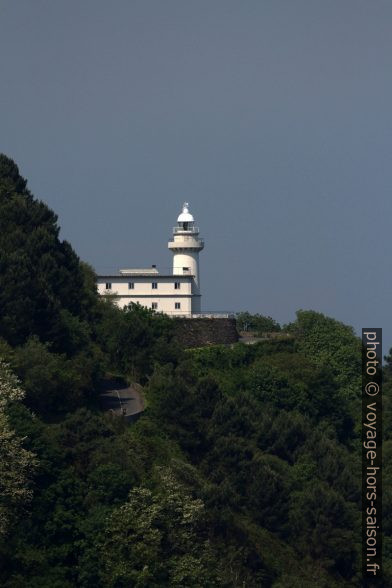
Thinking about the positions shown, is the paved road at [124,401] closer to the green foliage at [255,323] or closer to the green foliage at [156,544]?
the green foliage at [156,544]

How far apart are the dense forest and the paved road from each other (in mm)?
637

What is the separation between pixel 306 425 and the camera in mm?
93312

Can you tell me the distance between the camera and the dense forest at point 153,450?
209 ft

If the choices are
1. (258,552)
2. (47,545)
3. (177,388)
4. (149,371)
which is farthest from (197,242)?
(47,545)

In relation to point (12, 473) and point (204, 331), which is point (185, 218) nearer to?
point (204, 331)

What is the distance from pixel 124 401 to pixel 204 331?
2671 centimetres

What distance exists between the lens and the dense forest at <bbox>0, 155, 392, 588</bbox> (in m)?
63.7

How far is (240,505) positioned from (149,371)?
54.8ft

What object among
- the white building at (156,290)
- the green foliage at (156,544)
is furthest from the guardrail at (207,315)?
the green foliage at (156,544)

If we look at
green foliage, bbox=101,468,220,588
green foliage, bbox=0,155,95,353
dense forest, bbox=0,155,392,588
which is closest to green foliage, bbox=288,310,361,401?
dense forest, bbox=0,155,392,588

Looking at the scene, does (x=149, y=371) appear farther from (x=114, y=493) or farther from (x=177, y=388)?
(x=114, y=493)

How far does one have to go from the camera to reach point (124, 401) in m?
84.3

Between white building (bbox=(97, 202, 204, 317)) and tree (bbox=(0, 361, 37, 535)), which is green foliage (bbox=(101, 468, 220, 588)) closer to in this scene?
tree (bbox=(0, 361, 37, 535))

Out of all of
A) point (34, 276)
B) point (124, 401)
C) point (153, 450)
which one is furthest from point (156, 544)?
point (34, 276)
